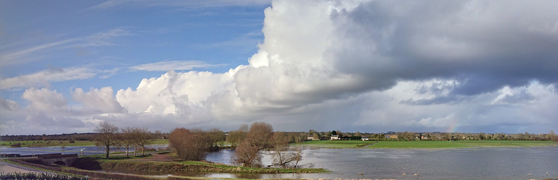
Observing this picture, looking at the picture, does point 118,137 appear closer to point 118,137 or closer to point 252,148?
point 118,137

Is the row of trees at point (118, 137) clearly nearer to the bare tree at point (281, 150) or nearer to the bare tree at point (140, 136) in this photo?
the bare tree at point (140, 136)

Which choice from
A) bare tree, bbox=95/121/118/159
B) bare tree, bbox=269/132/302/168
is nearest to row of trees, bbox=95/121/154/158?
bare tree, bbox=95/121/118/159

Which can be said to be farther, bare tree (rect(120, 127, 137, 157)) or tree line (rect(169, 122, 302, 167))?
bare tree (rect(120, 127, 137, 157))

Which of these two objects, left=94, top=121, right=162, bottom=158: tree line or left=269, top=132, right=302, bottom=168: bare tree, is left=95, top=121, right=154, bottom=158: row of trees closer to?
left=94, top=121, right=162, bottom=158: tree line

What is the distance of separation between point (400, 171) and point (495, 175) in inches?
522

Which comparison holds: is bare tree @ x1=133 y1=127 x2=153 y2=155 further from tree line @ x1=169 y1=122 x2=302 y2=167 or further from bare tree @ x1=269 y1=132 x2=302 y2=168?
bare tree @ x1=269 y1=132 x2=302 y2=168

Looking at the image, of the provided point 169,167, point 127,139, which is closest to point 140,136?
point 127,139

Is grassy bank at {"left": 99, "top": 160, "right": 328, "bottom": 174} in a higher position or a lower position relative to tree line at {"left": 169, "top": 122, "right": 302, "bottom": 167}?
lower

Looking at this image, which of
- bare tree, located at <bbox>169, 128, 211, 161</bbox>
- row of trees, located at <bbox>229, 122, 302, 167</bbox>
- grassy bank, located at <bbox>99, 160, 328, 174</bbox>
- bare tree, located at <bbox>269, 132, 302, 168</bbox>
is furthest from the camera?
bare tree, located at <bbox>169, 128, 211, 161</bbox>

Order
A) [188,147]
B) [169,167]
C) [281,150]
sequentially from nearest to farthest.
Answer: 1. [169,167]
2. [281,150]
3. [188,147]

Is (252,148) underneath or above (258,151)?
above

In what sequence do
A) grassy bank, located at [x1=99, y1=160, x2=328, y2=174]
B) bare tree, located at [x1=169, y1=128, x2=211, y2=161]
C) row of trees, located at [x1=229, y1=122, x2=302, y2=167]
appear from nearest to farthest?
grassy bank, located at [x1=99, y1=160, x2=328, y2=174] < row of trees, located at [x1=229, y1=122, x2=302, y2=167] < bare tree, located at [x1=169, y1=128, x2=211, y2=161]

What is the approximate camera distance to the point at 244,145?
65.1 metres

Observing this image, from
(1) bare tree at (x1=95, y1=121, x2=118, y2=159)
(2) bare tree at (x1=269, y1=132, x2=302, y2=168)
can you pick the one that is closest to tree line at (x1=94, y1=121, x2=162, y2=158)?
(1) bare tree at (x1=95, y1=121, x2=118, y2=159)
